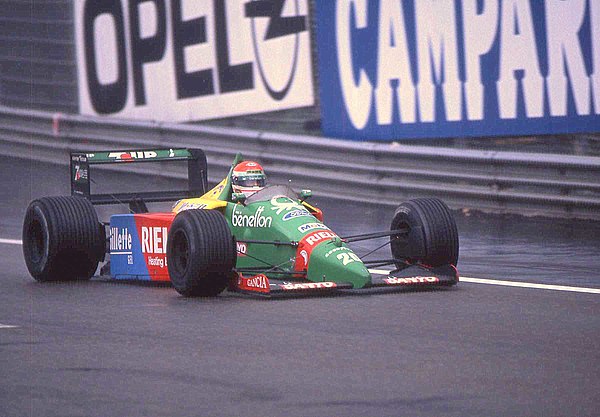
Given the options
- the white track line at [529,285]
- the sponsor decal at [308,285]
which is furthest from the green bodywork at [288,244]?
the white track line at [529,285]

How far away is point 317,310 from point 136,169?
38.9 feet

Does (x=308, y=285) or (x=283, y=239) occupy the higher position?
(x=283, y=239)

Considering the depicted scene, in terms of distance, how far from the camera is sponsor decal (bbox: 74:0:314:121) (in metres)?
19.4

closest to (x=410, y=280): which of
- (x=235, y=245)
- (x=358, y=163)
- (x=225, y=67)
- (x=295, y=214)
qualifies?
(x=295, y=214)

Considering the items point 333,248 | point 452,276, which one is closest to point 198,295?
point 333,248

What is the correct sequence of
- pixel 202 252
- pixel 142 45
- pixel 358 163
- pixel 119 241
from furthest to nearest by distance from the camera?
pixel 142 45
pixel 358 163
pixel 119 241
pixel 202 252

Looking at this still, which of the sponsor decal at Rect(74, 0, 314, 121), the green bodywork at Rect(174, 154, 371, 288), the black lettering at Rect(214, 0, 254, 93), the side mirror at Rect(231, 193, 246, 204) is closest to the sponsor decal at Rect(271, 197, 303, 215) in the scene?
the green bodywork at Rect(174, 154, 371, 288)

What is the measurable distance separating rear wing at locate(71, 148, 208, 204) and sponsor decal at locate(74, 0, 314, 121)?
Answer: 5608 millimetres

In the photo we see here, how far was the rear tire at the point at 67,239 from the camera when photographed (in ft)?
39.7

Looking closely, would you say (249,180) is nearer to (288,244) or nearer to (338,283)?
(288,244)

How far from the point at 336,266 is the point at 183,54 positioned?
34.1 ft

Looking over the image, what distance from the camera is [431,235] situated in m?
11.5

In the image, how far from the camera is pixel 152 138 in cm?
2142

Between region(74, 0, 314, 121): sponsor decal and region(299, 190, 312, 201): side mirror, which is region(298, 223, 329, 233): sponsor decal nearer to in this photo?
region(299, 190, 312, 201): side mirror
